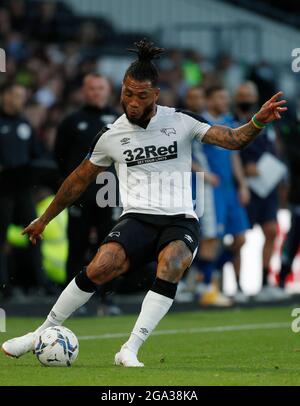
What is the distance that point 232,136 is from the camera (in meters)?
8.95

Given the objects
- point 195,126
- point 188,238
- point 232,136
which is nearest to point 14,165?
point 195,126

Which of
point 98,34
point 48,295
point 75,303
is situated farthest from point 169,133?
point 98,34

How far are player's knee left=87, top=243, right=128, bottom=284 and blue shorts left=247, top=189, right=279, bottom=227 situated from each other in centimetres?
→ 778

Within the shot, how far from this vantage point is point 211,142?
9.14 m

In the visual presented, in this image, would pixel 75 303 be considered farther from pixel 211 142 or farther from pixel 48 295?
pixel 48 295

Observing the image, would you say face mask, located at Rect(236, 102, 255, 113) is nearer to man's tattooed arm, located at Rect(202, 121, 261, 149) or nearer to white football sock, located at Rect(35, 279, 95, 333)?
man's tattooed arm, located at Rect(202, 121, 261, 149)

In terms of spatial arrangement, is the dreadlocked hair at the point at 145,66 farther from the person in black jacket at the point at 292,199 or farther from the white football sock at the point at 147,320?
the person in black jacket at the point at 292,199

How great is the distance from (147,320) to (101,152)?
55.2 inches

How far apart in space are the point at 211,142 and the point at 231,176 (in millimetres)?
6948

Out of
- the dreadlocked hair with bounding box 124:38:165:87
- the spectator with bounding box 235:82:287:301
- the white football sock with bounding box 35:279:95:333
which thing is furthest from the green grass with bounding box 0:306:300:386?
the spectator with bounding box 235:82:287:301

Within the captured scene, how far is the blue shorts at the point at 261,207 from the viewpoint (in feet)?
54.5

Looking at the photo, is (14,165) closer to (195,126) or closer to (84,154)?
(84,154)
